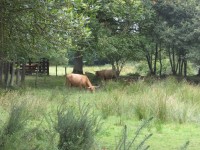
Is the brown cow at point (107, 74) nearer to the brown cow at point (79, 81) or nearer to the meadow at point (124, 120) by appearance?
the brown cow at point (79, 81)

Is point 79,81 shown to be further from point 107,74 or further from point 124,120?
point 124,120

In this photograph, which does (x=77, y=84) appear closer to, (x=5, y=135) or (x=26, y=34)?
(x=26, y=34)

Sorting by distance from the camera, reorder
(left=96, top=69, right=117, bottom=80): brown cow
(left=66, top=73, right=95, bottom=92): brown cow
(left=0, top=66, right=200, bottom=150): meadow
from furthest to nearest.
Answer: (left=96, top=69, right=117, bottom=80): brown cow
(left=66, top=73, right=95, bottom=92): brown cow
(left=0, top=66, right=200, bottom=150): meadow

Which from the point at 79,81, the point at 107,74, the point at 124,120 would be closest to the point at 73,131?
the point at 124,120

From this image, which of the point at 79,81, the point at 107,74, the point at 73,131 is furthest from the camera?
the point at 107,74

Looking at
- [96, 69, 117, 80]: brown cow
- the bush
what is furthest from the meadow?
[96, 69, 117, 80]: brown cow

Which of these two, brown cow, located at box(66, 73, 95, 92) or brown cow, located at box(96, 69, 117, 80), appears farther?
brown cow, located at box(96, 69, 117, 80)

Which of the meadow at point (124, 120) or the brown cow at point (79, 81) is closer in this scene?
the meadow at point (124, 120)

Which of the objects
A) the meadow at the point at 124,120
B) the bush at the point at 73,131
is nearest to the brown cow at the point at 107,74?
the meadow at the point at 124,120

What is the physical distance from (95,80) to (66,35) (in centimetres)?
1979

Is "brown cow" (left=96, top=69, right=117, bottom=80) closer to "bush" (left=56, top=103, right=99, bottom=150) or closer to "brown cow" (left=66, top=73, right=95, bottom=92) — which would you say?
"brown cow" (left=66, top=73, right=95, bottom=92)

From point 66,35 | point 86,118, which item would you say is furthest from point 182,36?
point 86,118

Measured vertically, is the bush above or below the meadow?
above

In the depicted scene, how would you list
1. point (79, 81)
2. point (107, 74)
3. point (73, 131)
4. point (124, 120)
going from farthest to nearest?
point (107, 74)
point (79, 81)
point (124, 120)
point (73, 131)
